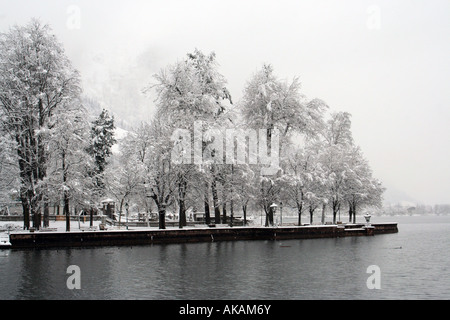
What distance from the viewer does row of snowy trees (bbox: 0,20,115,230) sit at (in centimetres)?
4044

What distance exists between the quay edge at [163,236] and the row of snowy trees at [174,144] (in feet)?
11.3

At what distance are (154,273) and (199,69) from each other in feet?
105

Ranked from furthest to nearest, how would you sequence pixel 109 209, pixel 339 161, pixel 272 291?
pixel 109 209 < pixel 339 161 < pixel 272 291

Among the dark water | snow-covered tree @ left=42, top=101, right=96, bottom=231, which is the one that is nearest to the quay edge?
the dark water

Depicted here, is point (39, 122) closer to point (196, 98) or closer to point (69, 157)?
point (69, 157)

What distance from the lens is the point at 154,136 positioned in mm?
52500

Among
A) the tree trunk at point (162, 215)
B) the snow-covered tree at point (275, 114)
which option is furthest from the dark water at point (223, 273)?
the snow-covered tree at point (275, 114)

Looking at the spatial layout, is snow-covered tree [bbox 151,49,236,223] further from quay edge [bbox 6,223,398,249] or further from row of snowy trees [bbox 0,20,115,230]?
row of snowy trees [bbox 0,20,115,230]

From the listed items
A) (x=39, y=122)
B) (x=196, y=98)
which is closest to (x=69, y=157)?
(x=39, y=122)

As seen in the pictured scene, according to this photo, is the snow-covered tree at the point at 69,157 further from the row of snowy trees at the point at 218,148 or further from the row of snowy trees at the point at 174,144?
the row of snowy trees at the point at 218,148

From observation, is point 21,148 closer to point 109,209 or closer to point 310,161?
point 109,209

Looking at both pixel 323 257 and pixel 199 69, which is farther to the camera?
pixel 199 69

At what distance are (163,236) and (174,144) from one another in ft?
31.9
